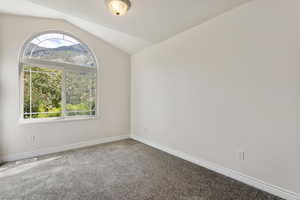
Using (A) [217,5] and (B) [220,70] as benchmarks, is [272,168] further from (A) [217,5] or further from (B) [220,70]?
(A) [217,5]

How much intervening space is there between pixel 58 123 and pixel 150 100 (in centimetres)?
221

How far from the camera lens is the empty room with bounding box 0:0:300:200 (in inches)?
72.6

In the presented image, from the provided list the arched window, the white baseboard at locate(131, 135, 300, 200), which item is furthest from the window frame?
the white baseboard at locate(131, 135, 300, 200)

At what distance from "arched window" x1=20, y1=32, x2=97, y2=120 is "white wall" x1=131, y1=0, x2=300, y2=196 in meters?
2.02

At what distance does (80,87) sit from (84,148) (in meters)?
1.51

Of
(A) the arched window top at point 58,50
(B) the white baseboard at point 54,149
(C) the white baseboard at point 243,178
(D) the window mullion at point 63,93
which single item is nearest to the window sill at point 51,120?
(D) the window mullion at point 63,93

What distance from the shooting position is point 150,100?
3.86 m

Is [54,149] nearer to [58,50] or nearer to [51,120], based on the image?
[51,120]

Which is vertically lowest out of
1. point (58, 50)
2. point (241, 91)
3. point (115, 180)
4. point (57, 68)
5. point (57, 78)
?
point (115, 180)

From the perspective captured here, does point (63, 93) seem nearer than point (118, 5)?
No

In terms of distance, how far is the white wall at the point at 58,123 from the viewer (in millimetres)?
2789

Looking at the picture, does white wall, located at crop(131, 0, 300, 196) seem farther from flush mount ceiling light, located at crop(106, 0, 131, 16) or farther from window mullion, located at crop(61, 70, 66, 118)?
window mullion, located at crop(61, 70, 66, 118)

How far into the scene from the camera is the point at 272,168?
6.14 ft

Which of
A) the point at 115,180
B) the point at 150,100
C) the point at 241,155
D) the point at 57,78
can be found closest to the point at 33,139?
the point at 57,78
